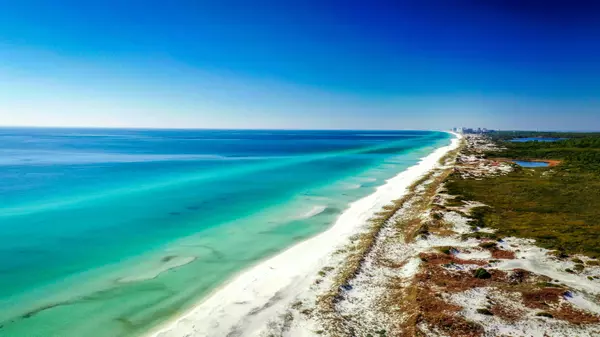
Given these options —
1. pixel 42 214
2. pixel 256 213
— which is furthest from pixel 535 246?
pixel 42 214

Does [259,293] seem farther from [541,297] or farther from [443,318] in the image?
[541,297]

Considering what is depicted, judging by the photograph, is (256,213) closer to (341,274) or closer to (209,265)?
(209,265)

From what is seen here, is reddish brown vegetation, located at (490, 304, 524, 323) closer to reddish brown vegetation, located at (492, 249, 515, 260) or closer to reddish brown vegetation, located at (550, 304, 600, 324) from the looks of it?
reddish brown vegetation, located at (550, 304, 600, 324)

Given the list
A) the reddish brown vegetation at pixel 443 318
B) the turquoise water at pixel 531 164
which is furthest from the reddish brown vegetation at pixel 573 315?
the turquoise water at pixel 531 164

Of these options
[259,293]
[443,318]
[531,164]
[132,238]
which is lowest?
[132,238]

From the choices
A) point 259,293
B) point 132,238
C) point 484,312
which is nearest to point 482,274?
point 484,312

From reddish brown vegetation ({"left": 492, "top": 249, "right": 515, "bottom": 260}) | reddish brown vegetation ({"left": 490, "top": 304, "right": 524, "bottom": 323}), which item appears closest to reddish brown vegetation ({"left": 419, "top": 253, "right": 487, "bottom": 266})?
reddish brown vegetation ({"left": 492, "top": 249, "right": 515, "bottom": 260})
